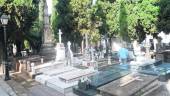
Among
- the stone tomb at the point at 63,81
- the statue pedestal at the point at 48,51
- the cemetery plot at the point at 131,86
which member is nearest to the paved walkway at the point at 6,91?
the stone tomb at the point at 63,81

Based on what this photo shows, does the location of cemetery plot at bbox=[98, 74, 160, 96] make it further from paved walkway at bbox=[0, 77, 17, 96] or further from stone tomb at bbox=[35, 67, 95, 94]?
paved walkway at bbox=[0, 77, 17, 96]

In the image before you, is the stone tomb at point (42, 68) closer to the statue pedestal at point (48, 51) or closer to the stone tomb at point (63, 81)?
the stone tomb at point (63, 81)

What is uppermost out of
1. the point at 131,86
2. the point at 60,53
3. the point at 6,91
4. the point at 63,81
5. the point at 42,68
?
the point at 60,53

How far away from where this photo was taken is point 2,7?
18.3 m

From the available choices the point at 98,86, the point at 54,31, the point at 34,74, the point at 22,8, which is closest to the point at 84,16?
the point at 54,31

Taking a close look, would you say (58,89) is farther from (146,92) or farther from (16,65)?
(16,65)

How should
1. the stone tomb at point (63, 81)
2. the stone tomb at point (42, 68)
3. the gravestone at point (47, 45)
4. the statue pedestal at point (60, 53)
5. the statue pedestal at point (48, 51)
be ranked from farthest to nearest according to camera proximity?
the gravestone at point (47, 45)
the statue pedestal at point (48, 51)
the statue pedestal at point (60, 53)
the stone tomb at point (42, 68)
the stone tomb at point (63, 81)

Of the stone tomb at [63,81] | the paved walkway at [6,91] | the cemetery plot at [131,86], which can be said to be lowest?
the paved walkway at [6,91]

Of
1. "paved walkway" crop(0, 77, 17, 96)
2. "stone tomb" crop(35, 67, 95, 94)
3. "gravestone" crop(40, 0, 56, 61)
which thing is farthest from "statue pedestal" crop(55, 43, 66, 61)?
"paved walkway" crop(0, 77, 17, 96)

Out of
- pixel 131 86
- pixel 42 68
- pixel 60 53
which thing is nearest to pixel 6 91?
pixel 42 68

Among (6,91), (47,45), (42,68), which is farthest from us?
(47,45)

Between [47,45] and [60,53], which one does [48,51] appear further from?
[60,53]

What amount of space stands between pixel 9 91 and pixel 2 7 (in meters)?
8.59

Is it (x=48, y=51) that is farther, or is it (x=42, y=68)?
(x=48, y=51)
